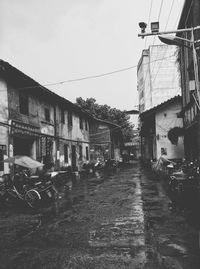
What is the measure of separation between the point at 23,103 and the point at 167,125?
1364cm

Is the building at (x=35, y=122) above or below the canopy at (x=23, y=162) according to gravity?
above

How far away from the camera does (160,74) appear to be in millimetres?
43656

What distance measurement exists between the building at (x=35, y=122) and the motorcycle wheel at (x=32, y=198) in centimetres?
388

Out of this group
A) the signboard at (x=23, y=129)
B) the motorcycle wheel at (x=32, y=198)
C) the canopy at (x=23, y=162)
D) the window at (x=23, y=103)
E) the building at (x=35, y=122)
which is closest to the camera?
the motorcycle wheel at (x=32, y=198)

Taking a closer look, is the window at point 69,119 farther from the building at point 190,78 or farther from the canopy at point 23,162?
the canopy at point 23,162

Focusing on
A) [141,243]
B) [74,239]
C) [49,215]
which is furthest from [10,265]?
[49,215]

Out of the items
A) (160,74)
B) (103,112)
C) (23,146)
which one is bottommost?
(23,146)

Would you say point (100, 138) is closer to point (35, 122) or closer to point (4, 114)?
point (35, 122)

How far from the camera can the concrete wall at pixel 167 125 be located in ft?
81.5

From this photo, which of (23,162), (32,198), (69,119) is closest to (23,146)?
(23,162)

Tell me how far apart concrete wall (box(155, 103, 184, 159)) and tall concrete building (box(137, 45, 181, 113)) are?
59.4ft

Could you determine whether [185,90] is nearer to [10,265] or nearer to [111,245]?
[111,245]

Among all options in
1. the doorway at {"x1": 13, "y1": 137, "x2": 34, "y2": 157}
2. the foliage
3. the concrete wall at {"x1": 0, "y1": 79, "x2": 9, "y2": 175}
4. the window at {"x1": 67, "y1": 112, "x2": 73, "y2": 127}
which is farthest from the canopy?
the window at {"x1": 67, "y1": 112, "x2": 73, "y2": 127}

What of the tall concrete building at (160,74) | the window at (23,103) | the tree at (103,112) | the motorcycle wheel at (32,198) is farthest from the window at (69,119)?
the tall concrete building at (160,74)
